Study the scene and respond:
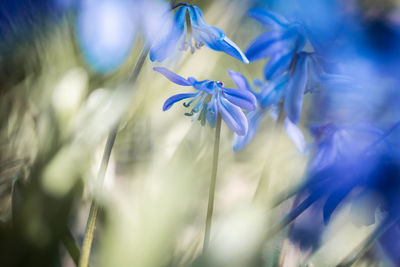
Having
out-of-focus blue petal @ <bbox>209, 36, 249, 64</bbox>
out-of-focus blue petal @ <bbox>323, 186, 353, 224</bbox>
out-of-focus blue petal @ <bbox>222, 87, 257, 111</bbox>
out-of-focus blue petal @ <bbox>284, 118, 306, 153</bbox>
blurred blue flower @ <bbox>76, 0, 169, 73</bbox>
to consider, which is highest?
blurred blue flower @ <bbox>76, 0, 169, 73</bbox>

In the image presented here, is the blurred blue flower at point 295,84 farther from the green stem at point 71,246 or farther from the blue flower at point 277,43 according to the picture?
the green stem at point 71,246

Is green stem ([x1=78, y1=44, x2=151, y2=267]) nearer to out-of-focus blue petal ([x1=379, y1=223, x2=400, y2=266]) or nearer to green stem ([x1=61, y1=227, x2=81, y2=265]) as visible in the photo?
green stem ([x1=61, y1=227, x2=81, y2=265])

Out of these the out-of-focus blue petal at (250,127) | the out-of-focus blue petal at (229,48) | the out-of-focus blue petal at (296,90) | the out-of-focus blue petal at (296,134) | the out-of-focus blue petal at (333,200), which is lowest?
the out-of-focus blue petal at (333,200)

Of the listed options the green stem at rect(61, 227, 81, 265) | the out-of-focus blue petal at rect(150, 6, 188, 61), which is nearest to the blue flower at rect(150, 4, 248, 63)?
the out-of-focus blue petal at rect(150, 6, 188, 61)

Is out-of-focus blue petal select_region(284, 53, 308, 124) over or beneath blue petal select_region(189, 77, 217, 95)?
→ beneath

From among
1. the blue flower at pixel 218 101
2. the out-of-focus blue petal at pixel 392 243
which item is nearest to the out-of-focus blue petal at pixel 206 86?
the blue flower at pixel 218 101
